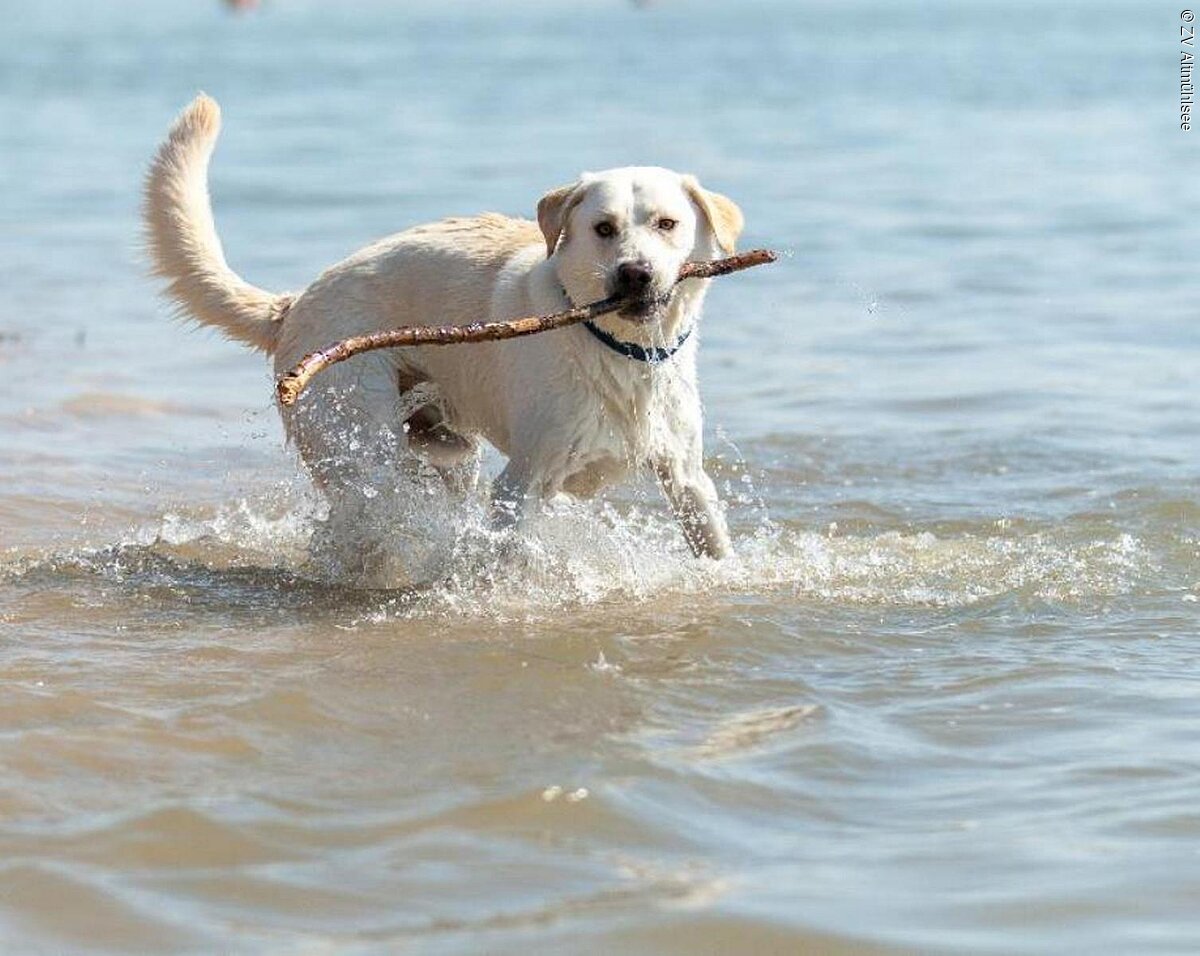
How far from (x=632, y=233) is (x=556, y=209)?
32cm

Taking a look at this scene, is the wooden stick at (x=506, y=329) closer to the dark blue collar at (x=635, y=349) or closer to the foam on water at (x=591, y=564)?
the dark blue collar at (x=635, y=349)

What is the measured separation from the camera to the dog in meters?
6.32

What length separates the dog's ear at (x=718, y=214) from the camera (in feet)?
21.0

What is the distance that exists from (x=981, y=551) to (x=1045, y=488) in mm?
1312

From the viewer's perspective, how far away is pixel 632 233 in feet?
20.3

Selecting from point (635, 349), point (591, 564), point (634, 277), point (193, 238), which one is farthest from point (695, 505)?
point (193, 238)

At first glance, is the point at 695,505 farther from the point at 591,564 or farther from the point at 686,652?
the point at 686,652

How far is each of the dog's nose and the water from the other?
982 millimetres

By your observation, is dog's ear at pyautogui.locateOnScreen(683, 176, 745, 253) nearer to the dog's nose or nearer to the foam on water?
the dog's nose

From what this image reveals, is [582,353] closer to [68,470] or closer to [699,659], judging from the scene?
[699,659]

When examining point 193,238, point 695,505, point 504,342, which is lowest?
point 695,505

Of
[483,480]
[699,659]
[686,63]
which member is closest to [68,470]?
[483,480]

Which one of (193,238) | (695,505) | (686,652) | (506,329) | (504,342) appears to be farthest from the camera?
(193,238)

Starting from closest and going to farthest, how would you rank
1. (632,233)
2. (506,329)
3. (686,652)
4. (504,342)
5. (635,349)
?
(686,652)
(632,233)
(506,329)
(635,349)
(504,342)
